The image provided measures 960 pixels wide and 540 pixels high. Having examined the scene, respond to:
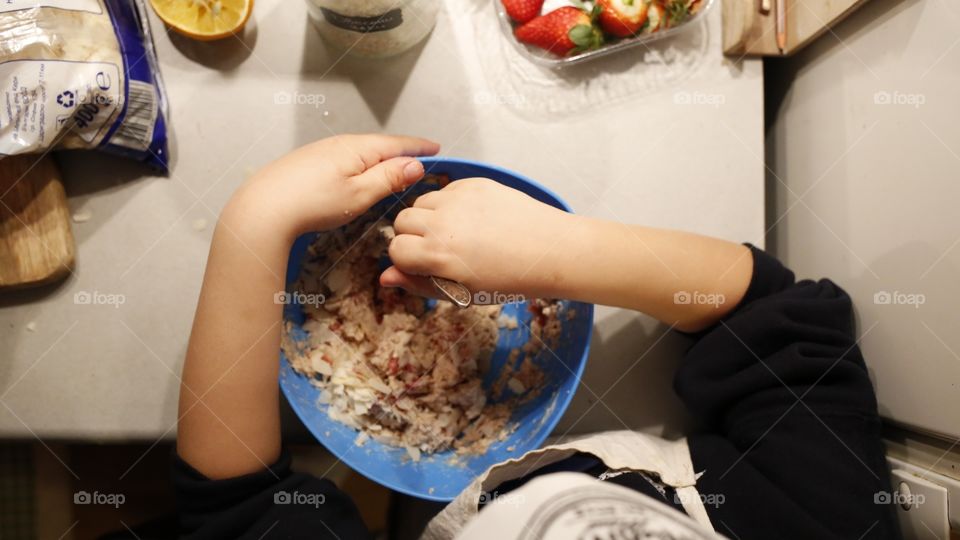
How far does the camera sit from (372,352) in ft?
2.35

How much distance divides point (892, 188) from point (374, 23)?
610 millimetres

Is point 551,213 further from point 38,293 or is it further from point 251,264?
point 38,293

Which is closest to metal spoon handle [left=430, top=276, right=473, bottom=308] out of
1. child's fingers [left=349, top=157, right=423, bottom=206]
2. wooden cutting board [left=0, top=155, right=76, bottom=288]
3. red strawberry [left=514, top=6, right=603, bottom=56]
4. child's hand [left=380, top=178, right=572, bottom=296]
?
child's hand [left=380, top=178, right=572, bottom=296]

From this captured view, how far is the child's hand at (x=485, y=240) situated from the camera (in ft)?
2.03

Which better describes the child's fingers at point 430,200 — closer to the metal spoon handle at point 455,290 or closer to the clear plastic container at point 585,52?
the metal spoon handle at point 455,290

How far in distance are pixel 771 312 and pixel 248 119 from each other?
0.66 m

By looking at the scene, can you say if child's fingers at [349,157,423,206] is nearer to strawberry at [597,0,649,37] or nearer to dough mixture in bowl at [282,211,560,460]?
dough mixture in bowl at [282,211,560,460]

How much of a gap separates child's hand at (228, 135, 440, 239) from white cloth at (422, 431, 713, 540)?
0.31 m

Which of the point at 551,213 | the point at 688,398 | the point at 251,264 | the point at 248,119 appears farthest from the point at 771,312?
the point at 248,119

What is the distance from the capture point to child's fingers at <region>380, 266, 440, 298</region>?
2.08 feet
